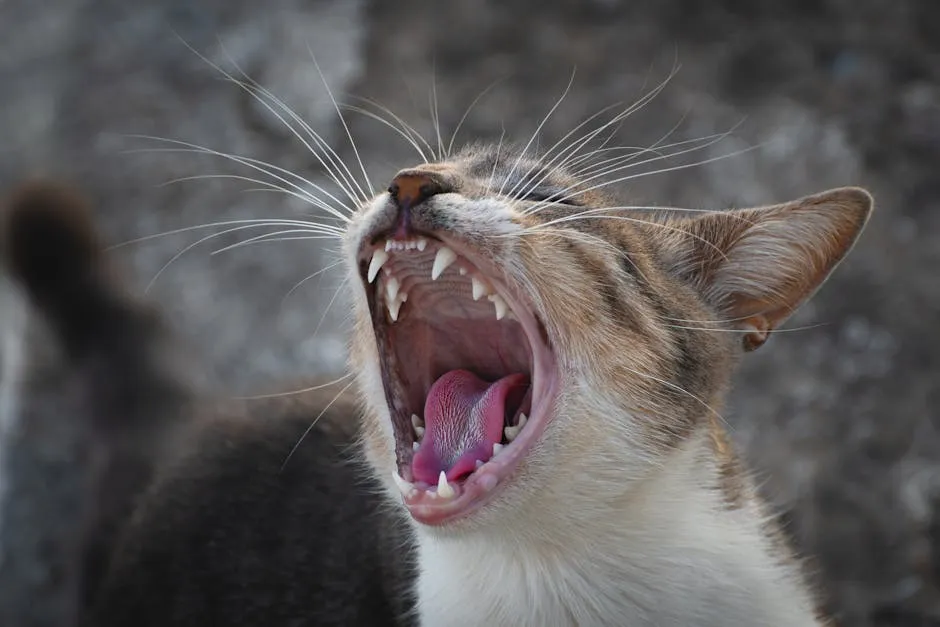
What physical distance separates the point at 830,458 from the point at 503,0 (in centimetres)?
262

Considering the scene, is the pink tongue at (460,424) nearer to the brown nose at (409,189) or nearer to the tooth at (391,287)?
the tooth at (391,287)

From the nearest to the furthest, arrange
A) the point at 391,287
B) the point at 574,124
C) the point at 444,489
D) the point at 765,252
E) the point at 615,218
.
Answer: the point at 444,489 → the point at 391,287 → the point at 615,218 → the point at 765,252 → the point at 574,124

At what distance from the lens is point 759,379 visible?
157 inches

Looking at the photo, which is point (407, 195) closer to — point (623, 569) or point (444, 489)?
point (444, 489)

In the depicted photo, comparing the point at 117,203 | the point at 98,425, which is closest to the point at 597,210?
the point at 98,425

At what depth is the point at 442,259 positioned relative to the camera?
2027 millimetres

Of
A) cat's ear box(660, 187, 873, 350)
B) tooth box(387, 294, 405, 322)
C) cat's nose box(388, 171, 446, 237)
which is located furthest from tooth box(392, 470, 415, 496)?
cat's ear box(660, 187, 873, 350)

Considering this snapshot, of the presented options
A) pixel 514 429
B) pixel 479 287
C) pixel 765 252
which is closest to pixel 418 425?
pixel 514 429

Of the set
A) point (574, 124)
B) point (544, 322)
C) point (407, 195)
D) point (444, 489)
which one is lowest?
point (444, 489)

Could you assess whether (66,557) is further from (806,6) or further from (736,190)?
(806,6)

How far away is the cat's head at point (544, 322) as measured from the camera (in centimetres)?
204

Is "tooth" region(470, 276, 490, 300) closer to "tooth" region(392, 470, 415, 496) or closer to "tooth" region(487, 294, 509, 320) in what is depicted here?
"tooth" region(487, 294, 509, 320)

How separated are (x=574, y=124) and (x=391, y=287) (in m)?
2.67

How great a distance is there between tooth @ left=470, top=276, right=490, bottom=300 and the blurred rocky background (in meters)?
1.80
